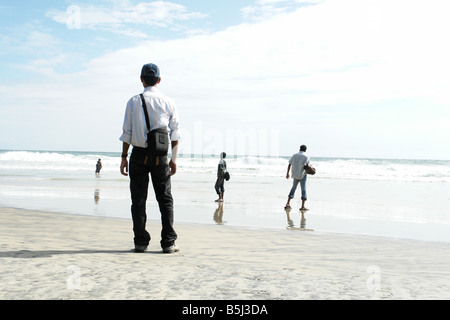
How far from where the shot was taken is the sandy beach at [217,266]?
3266mm

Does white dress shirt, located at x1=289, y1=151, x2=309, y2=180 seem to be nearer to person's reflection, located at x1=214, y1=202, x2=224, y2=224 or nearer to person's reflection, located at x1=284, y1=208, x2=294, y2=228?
person's reflection, located at x1=284, y1=208, x2=294, y2=228

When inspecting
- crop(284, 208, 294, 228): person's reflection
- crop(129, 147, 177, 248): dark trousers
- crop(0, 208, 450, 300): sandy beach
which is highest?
crop(129, 147, 177, 248): dark trousers

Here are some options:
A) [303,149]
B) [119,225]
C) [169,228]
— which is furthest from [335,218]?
[169,228]

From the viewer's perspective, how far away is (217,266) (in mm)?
4270

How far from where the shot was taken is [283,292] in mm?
3301

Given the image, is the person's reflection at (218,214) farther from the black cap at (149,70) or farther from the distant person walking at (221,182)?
the black cap at (149,70)

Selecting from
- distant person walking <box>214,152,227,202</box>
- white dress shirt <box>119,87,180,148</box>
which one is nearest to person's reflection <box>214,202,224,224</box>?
distant person walking <box>214,152,227,202</box>

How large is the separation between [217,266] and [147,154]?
152 centimetres

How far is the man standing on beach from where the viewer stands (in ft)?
15.6

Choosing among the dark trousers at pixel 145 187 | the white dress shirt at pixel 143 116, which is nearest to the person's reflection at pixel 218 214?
the dark trousers at pixel 145 187

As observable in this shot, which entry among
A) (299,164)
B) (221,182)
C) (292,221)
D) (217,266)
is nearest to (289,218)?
(292,221)
